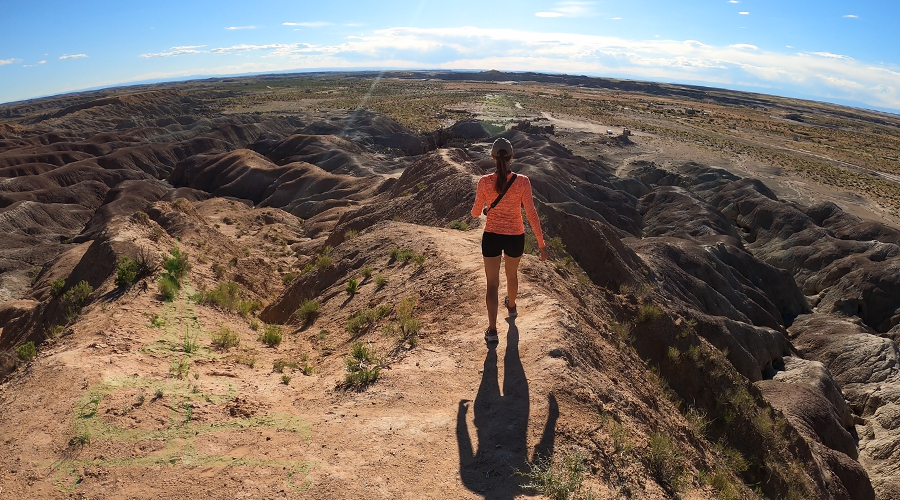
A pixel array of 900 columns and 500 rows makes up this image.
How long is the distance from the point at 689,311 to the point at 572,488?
16.1 m

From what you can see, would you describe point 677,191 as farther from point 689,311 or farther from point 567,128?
point 567,128

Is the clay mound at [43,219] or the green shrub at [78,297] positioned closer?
the green shrub at [78,297]

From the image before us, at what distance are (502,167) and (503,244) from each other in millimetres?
960

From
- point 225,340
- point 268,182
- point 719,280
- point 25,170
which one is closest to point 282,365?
point 225,340

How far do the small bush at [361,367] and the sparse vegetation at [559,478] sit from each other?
2582 mm

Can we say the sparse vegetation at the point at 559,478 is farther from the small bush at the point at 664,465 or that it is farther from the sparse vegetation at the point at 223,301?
the sparse vegetation at the point at 223,301

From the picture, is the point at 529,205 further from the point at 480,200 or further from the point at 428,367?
the point at 428,367

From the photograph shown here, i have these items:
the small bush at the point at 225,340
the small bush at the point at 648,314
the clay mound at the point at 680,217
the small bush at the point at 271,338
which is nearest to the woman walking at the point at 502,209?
the small bush at the point at 225,340

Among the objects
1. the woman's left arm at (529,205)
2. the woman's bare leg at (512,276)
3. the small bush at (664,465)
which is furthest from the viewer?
the woman's bare leg at (512,276)

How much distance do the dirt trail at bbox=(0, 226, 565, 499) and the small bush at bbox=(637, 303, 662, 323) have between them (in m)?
4.46

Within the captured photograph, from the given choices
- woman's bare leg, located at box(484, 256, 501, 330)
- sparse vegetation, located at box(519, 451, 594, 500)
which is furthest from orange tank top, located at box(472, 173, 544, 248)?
sparse vegetation, located at box(519, 451, 594, 500)

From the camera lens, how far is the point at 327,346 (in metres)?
8.60

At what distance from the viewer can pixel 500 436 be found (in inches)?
200

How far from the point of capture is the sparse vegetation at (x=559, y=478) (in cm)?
429
